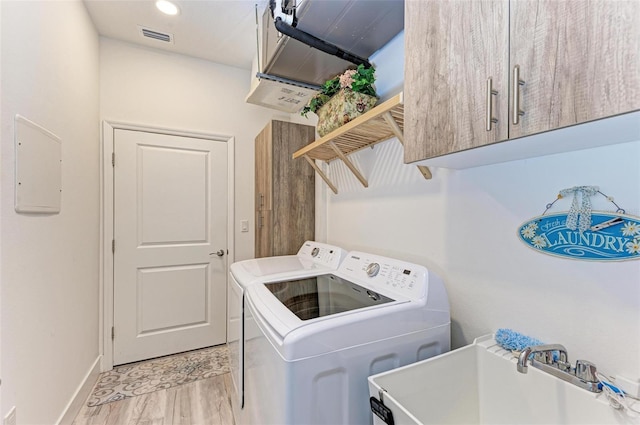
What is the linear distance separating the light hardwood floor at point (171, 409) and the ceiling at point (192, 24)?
2.75m

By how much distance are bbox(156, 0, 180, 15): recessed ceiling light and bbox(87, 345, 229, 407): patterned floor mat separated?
277 centimetres

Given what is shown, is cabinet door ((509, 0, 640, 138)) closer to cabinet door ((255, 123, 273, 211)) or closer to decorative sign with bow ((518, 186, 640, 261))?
decorative sign with bow ((518, 186, 640, 261))

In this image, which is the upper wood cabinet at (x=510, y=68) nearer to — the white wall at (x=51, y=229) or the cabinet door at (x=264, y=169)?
the cabinet door at (x=264, y=169)

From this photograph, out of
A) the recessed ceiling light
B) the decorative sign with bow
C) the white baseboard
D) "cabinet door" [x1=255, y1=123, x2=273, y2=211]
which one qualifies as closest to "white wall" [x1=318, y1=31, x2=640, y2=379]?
the decorative sign with bow

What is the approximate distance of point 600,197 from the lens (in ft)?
2.72

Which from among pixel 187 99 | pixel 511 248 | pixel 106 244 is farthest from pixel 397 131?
pixel 106 244

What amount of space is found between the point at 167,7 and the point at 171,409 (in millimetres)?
2780

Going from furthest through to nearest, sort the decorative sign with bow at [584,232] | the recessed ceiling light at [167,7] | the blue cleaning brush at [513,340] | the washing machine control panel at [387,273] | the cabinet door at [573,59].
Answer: the recessed ceiling light at [167,7] < the washing machine control panel at [387,273] < the blue cleaning brush at [513,340] < the decorative sign with bow at [584,232] < the cabinet door at [573,59]

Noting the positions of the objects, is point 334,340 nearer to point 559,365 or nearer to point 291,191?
point 559,365

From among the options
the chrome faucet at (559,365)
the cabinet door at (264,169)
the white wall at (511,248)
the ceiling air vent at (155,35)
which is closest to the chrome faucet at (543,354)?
the chrome faucet at (559,365)

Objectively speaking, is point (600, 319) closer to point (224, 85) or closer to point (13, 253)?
point (13, 253)

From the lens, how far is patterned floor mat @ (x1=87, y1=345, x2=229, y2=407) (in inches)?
82.3

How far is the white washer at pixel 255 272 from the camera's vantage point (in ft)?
4.85

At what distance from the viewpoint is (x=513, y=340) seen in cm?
98
